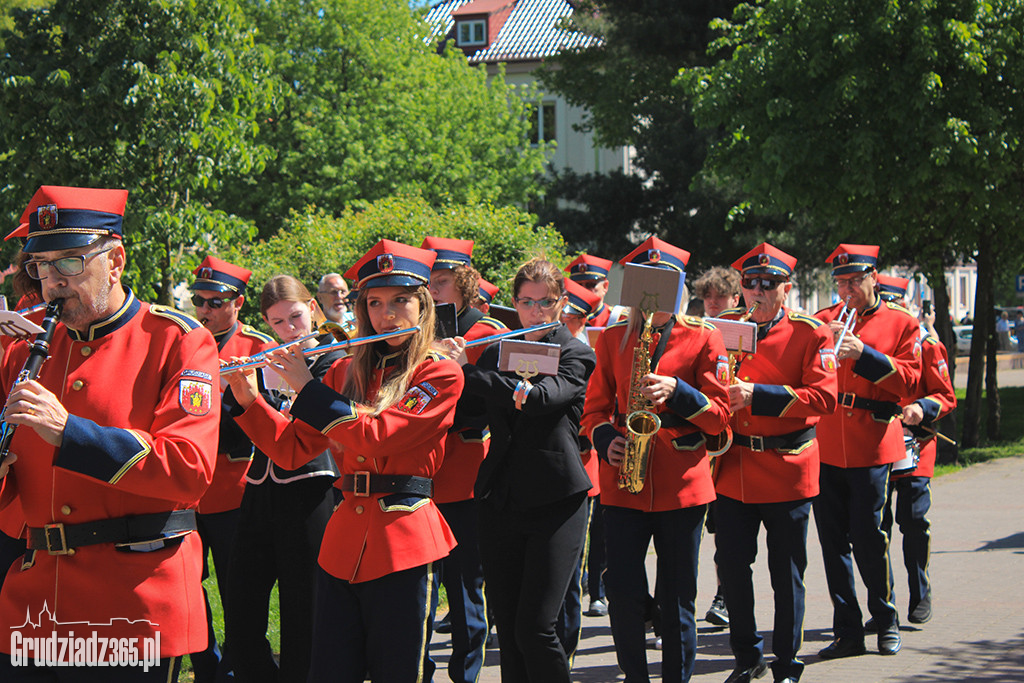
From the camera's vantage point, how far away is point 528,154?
34188mm

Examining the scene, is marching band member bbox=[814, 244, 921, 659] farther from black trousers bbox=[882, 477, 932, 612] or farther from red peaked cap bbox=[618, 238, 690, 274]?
red peaked cap bbox=[618, 238, 690, 274]

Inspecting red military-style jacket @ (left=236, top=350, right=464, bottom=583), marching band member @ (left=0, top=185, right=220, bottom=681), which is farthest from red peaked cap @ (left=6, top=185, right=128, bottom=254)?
red military-style jacket @ (left=236, top=350, right=464, bottom=583)

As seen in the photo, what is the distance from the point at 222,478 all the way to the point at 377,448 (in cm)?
222

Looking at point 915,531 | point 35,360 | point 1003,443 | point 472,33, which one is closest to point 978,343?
Result: point 1003,443

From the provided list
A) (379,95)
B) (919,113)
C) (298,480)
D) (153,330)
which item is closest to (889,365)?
(298,480)

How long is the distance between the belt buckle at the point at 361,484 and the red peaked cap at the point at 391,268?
771 millimetres

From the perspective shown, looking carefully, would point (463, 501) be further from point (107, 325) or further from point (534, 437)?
point (107, 325)

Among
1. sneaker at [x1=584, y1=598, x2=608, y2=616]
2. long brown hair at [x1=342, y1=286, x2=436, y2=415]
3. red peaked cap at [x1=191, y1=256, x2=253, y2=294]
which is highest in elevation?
red peaked cap at [x1=191, y1=256, x2=253, y2=294]

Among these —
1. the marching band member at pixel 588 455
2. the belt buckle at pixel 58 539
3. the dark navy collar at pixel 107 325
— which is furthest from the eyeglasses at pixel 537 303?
the belt buckle at pixel 58 539

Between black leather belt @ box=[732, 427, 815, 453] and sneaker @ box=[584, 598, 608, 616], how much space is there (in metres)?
2.54

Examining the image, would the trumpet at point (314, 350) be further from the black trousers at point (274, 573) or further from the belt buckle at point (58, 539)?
the black trousers at point (274, 573)

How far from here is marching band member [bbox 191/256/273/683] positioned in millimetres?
6305

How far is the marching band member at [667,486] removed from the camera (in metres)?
5.77

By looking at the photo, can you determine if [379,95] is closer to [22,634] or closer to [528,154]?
[528,154]
